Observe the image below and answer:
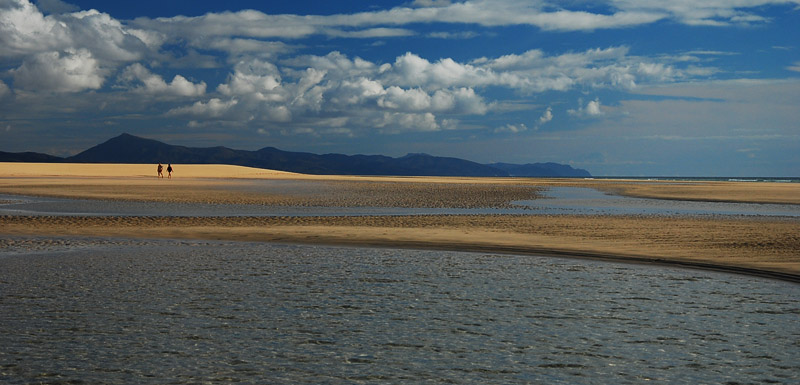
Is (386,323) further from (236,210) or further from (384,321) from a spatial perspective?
(236,210)

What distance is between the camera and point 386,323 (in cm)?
1163

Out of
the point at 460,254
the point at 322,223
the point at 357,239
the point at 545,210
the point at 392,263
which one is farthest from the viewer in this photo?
the point at 545,210

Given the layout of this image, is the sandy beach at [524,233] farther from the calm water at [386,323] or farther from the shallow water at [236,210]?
the calm water at [386,323]

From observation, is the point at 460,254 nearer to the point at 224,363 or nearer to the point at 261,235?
the point at 261,235

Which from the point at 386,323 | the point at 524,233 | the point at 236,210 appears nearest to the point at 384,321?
the point at 386,323

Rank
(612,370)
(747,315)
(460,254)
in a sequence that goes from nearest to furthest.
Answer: (612,370) < (747,315) < (460,254)

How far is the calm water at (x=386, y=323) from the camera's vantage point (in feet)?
29.6

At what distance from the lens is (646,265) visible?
19.1 meters

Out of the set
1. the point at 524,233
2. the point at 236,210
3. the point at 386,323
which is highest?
the point at 524,233

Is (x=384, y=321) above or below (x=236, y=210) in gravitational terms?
below

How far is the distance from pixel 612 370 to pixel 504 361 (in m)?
1.32

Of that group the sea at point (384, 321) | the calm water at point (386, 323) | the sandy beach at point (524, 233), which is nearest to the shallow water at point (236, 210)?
the sandy beach at point (524, 233)

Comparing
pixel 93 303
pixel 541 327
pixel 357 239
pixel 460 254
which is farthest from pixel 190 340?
pixel 357 239

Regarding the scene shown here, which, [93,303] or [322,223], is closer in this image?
[93,303]
